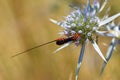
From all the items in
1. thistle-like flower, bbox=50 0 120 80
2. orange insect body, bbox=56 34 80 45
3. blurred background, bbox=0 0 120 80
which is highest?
thistle-like flower, bbox=50 0 120 80

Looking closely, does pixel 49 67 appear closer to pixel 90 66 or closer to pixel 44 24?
pixel 90 66

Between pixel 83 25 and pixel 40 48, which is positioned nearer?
pixel 83 25

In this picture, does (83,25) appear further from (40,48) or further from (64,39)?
(40,48)

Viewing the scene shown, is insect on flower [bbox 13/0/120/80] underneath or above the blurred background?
above

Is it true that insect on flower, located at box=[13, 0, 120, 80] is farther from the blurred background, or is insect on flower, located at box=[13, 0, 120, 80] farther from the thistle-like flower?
the blurred background

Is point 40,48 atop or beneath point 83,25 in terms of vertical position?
beneath

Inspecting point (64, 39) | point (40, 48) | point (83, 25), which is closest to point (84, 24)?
point (83, 25)

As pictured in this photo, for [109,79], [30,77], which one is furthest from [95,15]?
[30,77]

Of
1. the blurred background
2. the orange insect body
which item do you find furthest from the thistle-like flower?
the blurred background
